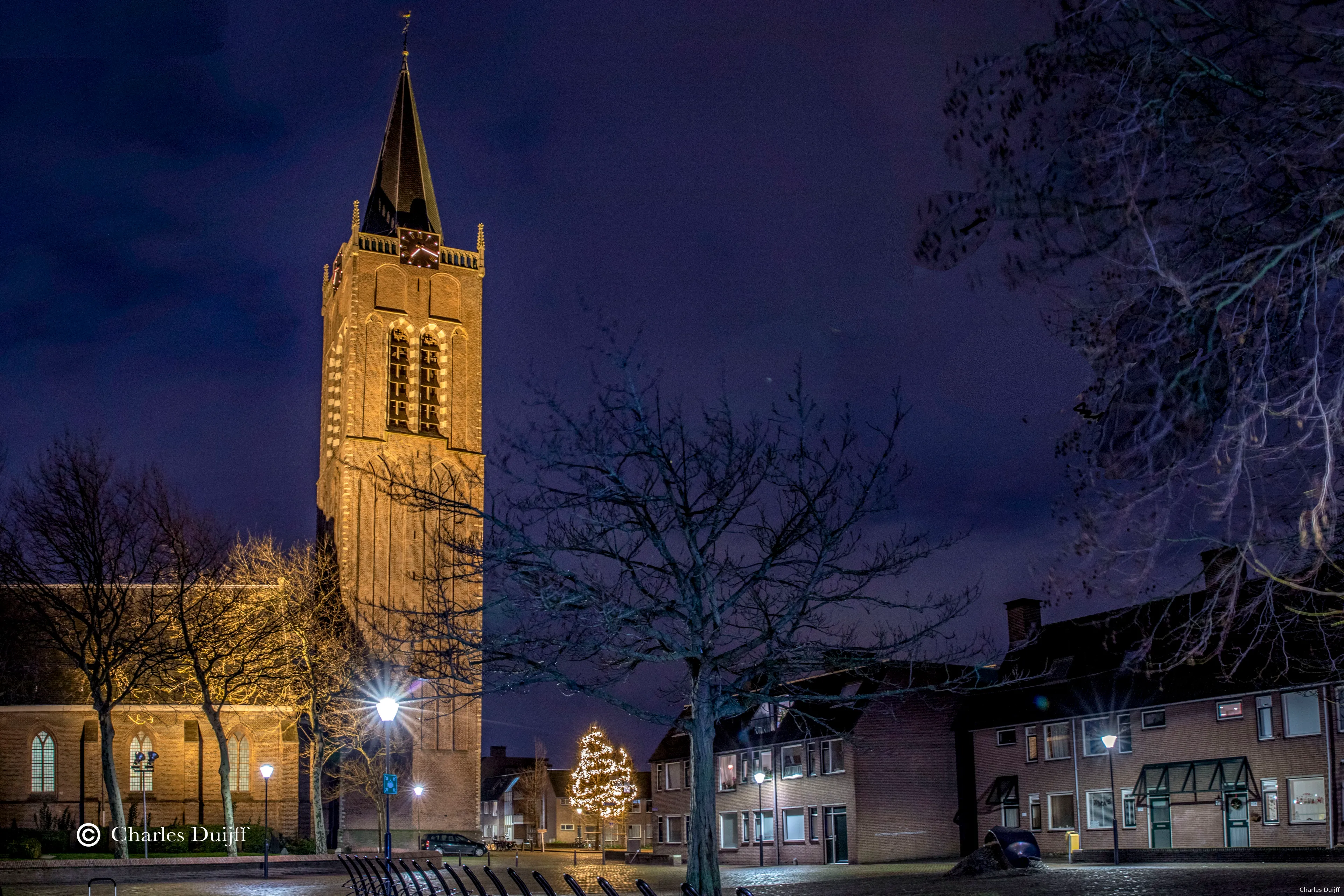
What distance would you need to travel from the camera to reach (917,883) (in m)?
29.1

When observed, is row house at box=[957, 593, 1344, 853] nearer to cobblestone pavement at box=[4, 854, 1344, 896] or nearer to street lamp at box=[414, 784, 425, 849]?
cobblestone pavement at box=[4, 854, 1344, 896]

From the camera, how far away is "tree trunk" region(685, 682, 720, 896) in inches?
785

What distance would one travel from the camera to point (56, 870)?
114 ft

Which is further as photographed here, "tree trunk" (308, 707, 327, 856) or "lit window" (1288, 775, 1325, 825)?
"tree trunk" (308, 707, 327, 856)

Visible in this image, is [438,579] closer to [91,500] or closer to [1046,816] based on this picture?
[91,500]

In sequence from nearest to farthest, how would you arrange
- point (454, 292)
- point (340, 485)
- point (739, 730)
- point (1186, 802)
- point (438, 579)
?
point (438, 579) → point (1186, 802) → point (739, 730) → point (340, 485) → point (454, 292)

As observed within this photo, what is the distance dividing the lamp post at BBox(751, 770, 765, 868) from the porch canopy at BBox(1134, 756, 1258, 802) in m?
14.2

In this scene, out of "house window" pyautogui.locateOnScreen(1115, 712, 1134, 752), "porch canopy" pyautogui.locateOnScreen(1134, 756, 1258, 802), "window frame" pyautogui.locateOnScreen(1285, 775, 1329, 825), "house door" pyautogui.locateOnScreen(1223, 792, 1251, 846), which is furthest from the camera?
"house window" pyautogui.locateOnScreen(1115, 712, 1134, 752)

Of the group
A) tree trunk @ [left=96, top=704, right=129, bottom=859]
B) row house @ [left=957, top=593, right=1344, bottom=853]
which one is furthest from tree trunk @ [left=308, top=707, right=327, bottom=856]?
row house @ [left=957, top=593, right=1344, bottom=853]

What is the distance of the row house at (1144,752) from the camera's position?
3650 centimetres

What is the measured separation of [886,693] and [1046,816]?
96.8 ft

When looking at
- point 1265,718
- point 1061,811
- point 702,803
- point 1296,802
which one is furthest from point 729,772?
point 702,803

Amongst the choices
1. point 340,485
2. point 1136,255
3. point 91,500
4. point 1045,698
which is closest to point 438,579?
point 1136,255

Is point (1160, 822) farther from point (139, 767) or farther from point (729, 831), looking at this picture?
point (139, 767)
